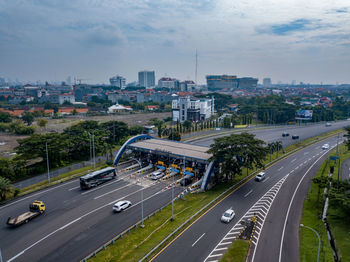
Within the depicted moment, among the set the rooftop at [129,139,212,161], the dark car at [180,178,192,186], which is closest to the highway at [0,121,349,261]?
the dark car at [180,178,192,186]

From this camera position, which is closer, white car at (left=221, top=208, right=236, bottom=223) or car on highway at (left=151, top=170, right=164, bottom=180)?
white car at (left=221, top=208, right=236, bottom=223)

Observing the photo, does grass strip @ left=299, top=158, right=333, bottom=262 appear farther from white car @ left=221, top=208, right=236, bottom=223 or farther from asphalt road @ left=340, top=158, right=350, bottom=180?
asphalt road @ left=340, top=158, right=350, bottom=180

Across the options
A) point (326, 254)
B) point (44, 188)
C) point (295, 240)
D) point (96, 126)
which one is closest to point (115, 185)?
point (44, 188)

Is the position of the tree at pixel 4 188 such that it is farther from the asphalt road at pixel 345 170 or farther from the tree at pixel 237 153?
the asphalt road at pixel 345 170

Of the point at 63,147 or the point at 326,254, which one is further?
the point at 63,147

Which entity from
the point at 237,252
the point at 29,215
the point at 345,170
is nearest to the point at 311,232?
the point at 237,252

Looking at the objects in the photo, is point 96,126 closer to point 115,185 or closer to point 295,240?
point 115,185
